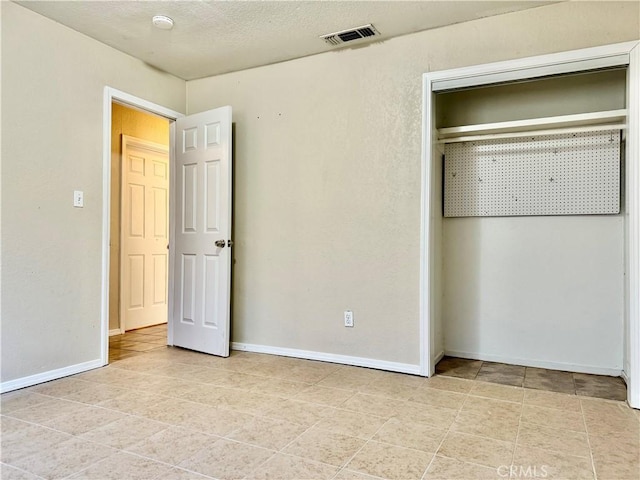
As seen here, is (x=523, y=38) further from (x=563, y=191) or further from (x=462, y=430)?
(x=462, y=430)

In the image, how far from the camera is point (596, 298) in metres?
3.21

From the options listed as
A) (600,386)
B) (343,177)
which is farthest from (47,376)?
(600,386)

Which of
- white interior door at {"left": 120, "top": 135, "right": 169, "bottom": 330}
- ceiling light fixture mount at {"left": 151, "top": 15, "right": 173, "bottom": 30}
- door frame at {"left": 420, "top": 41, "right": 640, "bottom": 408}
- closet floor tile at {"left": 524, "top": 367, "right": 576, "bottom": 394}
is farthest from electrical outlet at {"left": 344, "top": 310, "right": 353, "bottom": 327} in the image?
white interior door at {"left": 120, "top": 135, "right": 169, "bottom": 330}

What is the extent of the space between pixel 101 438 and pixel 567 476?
2.03 metres

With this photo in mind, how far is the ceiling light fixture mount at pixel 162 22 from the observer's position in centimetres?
287

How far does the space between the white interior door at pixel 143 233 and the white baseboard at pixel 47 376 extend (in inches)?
53.8

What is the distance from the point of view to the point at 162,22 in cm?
292

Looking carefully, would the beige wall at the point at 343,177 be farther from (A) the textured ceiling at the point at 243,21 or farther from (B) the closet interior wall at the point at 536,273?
(B) the closet interior wall at the point at 536,273

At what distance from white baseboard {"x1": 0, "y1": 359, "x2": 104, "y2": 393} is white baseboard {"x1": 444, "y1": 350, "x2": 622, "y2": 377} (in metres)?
2.81

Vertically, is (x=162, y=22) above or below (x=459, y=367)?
above

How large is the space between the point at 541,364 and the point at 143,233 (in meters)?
4.09

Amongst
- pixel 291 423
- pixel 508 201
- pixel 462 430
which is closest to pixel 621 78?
pixel 508 201

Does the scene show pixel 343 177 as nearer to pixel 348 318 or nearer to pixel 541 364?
pixel 348 318

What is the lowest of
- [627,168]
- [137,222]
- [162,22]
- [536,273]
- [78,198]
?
[536,273]
